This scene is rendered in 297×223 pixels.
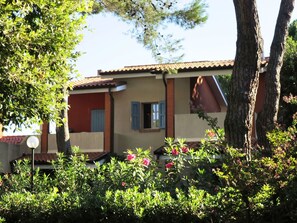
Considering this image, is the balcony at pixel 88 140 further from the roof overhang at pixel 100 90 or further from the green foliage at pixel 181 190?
the green foliage at pixel 181 190

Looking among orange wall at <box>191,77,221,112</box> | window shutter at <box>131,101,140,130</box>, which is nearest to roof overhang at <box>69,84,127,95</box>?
window shutter at <box>131,101,140,130</box>

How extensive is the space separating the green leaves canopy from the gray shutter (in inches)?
592

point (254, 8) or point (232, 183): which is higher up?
point (254, 8)

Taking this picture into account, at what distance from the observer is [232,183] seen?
22.1ft

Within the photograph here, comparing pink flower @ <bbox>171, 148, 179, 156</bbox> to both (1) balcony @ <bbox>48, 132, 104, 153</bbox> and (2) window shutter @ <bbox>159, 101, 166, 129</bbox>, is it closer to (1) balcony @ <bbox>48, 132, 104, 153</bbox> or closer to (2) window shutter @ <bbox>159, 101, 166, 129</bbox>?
(2) window shutter @ <bbox>159, 101, 166, 129</bbox>

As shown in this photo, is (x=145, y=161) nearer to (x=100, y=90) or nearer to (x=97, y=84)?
(x=100, y=90)

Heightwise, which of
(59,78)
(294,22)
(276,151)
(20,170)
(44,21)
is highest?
(294,22)

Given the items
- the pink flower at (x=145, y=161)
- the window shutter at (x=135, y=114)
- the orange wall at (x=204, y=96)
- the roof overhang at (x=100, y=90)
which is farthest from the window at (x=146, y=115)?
the pink flower at (x=145, y=161)

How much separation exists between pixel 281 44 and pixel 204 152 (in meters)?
4.72

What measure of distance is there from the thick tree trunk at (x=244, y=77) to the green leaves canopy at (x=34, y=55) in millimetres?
2970

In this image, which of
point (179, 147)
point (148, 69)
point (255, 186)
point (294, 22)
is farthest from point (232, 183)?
point (294, 22)

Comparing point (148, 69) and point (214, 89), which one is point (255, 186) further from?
point (214, 89)

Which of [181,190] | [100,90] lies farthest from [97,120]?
[181,190]

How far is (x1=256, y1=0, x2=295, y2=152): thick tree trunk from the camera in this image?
13391 mm
